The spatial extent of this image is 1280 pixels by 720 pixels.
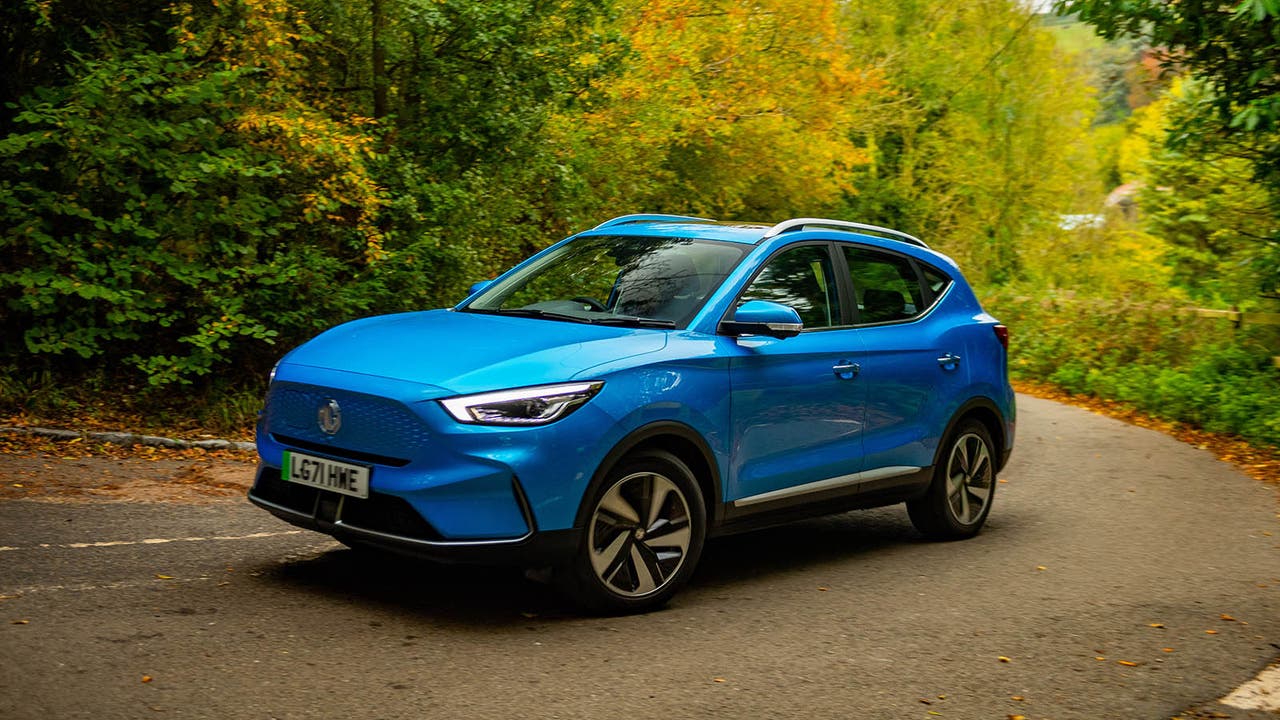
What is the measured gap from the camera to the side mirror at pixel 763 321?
6.42 m

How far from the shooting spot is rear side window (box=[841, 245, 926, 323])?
301 inches

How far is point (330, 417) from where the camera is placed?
5836 millimetres

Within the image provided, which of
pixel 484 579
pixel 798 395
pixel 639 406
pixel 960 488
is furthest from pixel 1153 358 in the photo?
pixel 639 406

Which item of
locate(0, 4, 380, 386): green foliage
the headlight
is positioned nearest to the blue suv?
the headlight

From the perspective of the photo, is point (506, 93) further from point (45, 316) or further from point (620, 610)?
point (620, 610)

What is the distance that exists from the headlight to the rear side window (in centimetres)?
247

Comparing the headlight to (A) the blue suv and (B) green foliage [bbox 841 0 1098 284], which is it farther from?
(B) green foliage [bbox 841 0 1098 284]

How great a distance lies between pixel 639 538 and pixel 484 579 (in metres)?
1.09

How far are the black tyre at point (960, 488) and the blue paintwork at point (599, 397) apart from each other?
0.94ft

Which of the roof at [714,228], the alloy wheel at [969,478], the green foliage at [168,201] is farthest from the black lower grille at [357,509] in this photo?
the green foliage at [168,201]

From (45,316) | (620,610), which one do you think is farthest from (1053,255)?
(620,610)

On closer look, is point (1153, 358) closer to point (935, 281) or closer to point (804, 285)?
point (935, 281)

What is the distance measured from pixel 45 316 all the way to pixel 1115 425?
11926mm

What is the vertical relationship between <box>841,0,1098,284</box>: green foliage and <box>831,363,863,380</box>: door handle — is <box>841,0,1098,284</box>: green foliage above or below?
above
